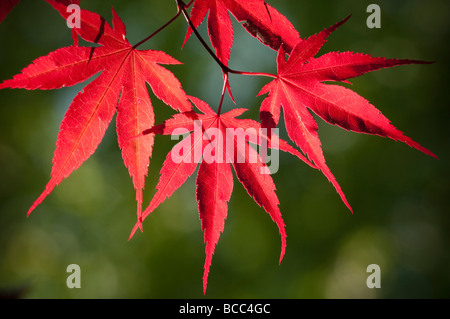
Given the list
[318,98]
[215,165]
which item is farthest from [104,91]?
[318,98]

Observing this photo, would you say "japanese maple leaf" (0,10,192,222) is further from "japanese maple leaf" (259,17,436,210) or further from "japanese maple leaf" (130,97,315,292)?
"japanese maple leaf" (259,17,436,210)

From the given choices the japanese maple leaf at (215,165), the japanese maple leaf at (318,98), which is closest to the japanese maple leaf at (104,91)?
the japanese maple leaf at (215,165)

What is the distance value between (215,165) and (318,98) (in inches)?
10.6


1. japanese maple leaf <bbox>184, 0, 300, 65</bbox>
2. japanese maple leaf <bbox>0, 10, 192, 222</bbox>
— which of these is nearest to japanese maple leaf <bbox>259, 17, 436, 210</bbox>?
japanese maple leaf <bbox>184, 0, 300, 65</bbox>

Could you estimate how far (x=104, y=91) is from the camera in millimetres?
718

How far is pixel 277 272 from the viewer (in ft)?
14.3

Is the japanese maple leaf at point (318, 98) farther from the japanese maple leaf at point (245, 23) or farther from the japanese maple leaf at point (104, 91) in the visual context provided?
the japanese maple leaf at point (104, 91)

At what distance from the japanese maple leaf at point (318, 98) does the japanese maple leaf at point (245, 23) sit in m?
0.04

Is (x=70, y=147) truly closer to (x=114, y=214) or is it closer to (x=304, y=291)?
(x=114, y=214)

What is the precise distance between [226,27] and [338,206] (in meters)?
3.93

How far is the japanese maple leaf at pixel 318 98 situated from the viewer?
66cm

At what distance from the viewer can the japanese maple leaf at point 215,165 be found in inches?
28.1

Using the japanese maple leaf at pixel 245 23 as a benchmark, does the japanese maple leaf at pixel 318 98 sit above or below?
below

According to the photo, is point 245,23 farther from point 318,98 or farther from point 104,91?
point 104,91
